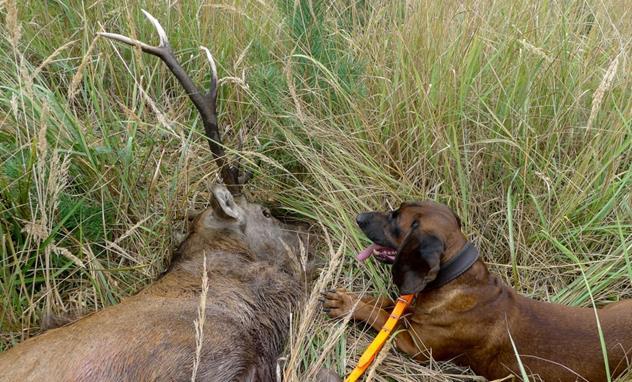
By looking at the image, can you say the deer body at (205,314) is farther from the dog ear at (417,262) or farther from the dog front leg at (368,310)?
the dog ear at (417,262)

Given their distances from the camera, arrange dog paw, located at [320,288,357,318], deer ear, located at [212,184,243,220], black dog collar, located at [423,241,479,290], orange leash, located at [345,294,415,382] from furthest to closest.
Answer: dog paw, located at [320,288,357,318] < deer ear, located at [212,184,243,220] < black dog collar, located at [423,241,479,290] < orange leash, located at [345,294,415,382]

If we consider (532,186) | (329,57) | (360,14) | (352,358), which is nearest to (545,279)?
(532,186)

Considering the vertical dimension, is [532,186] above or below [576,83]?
below

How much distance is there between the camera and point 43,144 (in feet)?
9.15

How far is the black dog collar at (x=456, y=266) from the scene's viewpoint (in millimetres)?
3373

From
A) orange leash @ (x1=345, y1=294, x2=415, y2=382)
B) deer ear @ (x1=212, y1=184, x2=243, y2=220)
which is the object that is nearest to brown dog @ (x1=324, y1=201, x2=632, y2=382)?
orange leash @ (x1=345, y1=294, x2=415, y2=382)

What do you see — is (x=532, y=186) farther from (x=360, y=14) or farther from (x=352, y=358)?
(x=360, y=14)

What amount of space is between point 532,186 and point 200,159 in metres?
1.77

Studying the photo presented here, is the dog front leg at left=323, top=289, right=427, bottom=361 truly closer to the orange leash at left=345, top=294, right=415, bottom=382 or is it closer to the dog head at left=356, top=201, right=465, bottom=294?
the orange leash at left=345, top=294, right=415, bottom=382

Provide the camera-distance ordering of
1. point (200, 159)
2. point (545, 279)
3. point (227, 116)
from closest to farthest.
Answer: point (545, 279) → point (200, 159) → point (227, 116)

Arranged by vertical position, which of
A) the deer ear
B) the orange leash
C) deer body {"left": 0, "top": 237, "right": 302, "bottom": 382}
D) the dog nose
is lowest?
the orange leash

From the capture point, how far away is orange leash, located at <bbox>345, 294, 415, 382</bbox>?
3.13 meters

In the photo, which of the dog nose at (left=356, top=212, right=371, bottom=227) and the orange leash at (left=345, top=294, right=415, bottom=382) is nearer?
the orange leash at (left=345, top=294, right=415, bottom=382)

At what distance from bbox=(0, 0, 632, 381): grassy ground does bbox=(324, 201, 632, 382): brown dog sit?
0.17 metres
